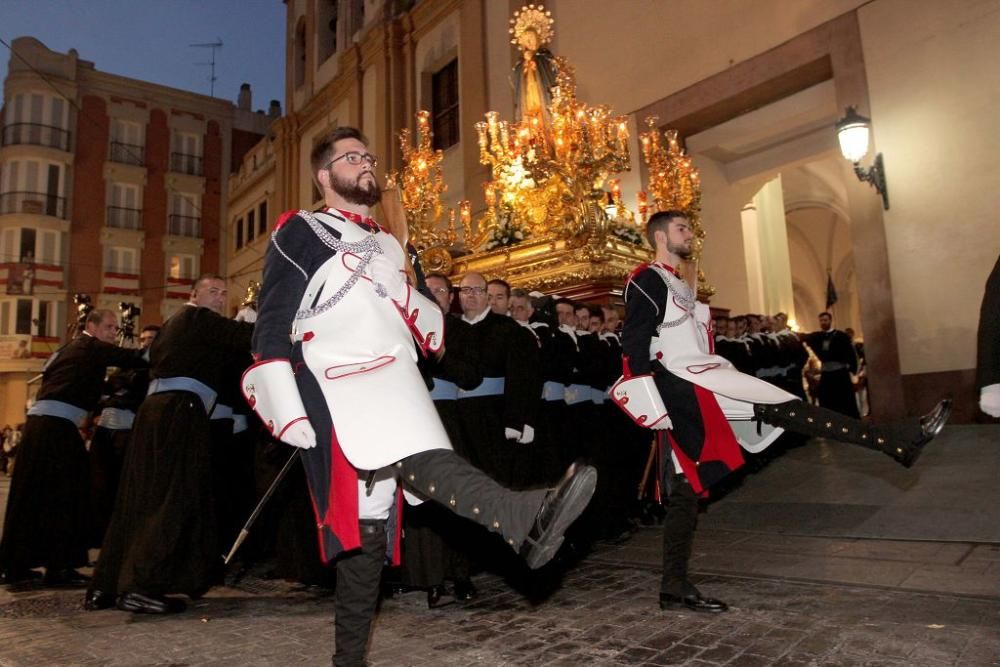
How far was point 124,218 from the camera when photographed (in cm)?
3088

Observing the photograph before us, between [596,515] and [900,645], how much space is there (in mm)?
2852

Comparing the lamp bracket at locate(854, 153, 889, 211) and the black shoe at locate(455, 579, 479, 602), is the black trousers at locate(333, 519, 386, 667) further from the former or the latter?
the lamp bracket at locate(854, 153, 889, 211)

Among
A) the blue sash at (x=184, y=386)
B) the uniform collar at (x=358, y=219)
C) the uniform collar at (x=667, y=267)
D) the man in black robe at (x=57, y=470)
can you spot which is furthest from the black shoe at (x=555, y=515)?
the man in black robe at (x=57, y=470)

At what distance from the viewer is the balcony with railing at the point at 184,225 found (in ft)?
104

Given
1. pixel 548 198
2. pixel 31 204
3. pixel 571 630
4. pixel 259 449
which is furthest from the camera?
pixel 31 204

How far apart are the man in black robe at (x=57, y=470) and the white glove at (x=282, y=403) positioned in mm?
3249

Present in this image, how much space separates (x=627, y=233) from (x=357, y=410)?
9.31m

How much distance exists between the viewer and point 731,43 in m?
11.4

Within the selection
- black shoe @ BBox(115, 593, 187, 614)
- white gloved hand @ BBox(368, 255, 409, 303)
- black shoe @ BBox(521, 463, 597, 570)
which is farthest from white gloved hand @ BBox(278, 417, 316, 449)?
black shoe @ BBox(115, 593, 187, 614)

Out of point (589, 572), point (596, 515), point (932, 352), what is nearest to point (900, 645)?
point (589, 572)

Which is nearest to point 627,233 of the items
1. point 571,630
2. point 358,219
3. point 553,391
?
point 553,391

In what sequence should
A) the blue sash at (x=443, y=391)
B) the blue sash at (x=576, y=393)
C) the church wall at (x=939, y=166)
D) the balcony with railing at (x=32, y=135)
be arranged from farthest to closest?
the balcony with railing at (x=32, y=135) → the church wall at (x=939, y=166) → the blue sash at (x=576, y=393) → the blue sash at (x=443, y=391)

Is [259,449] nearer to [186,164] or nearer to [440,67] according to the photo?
[440,67]

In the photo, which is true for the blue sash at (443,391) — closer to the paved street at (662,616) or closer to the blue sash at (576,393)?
the paved street at (662,616)
